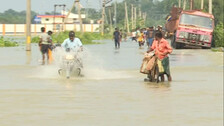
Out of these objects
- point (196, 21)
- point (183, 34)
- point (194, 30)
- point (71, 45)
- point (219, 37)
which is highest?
point (196, 21)

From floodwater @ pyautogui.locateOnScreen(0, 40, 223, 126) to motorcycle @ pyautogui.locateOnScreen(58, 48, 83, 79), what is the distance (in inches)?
11.2

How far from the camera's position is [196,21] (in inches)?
2057

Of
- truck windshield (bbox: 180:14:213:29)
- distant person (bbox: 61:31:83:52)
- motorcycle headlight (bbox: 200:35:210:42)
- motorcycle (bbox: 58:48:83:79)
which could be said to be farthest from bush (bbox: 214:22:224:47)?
distant person (bbox: 61:31:83:52)

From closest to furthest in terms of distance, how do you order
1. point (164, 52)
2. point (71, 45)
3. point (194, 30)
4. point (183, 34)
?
1. point (164, 52)
2. point (71, 45)
3. point (194, 30)
4. point (183, 34)

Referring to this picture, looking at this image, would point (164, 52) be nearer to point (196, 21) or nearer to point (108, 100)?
point (108, 100)

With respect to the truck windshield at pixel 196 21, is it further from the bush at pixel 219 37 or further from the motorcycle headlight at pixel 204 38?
the bush at pixel 219 37

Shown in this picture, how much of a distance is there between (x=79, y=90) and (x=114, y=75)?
19.0 ft

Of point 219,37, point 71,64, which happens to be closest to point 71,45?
point 71,64

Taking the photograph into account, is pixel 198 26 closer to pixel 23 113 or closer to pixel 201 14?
pixel 201 14

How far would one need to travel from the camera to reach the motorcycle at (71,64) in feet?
67.2

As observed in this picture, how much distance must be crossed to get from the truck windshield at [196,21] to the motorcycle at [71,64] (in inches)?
1247

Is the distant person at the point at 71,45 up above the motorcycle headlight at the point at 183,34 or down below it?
above

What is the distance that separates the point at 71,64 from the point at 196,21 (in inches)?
1282

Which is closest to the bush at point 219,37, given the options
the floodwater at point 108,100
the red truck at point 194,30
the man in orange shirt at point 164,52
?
the red truck at point 194,30
